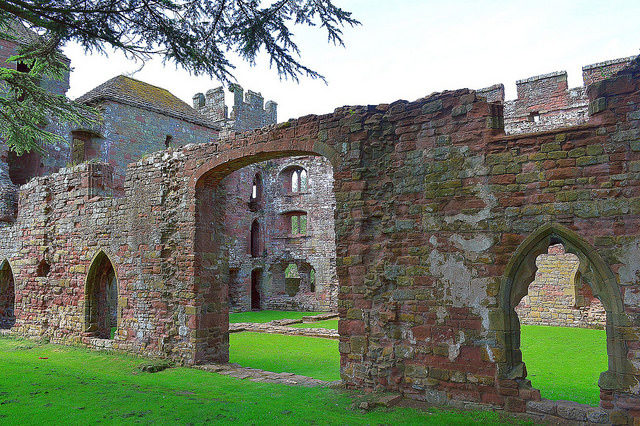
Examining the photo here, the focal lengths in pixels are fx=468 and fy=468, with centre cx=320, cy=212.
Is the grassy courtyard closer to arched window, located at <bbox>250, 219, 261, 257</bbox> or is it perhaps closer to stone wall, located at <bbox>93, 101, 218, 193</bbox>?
stone wall, located at <bbox>93, 101, 218, 193</bbox>

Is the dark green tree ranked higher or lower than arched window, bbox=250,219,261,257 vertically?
higher

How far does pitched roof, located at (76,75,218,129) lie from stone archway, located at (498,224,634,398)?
18100mm

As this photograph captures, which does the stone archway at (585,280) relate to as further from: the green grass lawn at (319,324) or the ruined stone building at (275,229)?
the ruined stone building at (275,229)

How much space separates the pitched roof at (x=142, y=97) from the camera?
64.0 feet

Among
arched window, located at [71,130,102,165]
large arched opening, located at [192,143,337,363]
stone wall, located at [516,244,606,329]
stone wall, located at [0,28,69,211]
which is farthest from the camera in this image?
arched window, located at [71,130,102,165]

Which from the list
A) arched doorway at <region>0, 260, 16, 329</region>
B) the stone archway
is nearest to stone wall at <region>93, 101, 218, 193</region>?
arched doorway at <region>0, 260, 16, 329</region>

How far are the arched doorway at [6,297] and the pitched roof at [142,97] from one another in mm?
7877

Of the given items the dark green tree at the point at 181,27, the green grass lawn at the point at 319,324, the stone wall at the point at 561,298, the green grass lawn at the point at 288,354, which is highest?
the dark green tree at the point at 181,27

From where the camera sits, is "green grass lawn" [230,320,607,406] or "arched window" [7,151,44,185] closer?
"green grass lawn" [230,320,607,406]

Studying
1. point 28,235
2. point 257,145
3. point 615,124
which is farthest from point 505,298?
point 28,235

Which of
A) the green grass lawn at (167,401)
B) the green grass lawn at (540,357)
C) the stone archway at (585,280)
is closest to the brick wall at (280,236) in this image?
the green grass lawn at (540,357)

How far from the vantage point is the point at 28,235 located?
13000 millimetres

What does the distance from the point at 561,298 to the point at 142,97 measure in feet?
60.8

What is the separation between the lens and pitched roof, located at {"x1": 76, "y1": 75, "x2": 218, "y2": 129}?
19.5m
